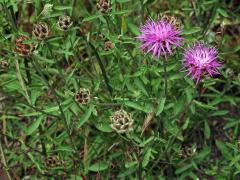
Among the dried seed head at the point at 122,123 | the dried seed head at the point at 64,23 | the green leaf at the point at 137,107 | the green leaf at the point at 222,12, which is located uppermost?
the dried seed head at the point at 64,23

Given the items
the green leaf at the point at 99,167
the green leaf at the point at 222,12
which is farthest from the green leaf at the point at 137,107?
the green leaf at the point at 222,12

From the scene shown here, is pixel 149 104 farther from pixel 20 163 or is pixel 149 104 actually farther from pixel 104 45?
pixel 20 163

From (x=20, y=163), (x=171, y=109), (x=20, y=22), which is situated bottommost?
(x=20, y=163)

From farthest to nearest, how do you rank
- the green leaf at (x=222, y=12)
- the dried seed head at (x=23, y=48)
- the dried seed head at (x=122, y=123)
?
the green leaf at (x=222, y=12) → the dried seed head at (x=23, y=48) → the dried seed head at (x=122, y=123)

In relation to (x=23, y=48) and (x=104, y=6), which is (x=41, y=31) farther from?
(x=104, y=6)

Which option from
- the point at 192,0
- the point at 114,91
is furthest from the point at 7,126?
the point at 192,0

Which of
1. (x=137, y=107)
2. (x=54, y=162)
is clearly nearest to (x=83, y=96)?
(x=137, y=107)

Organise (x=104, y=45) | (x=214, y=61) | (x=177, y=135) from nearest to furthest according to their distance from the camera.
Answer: (x=214, y=61), (x=177, y=135), (x=104, y=45)

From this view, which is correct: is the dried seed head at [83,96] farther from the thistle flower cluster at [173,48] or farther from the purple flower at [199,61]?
the purple flower at [199,61]
